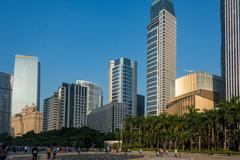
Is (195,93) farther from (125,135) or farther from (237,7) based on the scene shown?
(125,135)

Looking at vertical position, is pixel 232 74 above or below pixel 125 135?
above

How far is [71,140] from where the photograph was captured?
151 meters

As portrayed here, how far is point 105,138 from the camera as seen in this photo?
548 ft

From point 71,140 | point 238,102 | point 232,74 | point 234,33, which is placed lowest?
point 71,140

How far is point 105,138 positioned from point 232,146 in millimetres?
80554

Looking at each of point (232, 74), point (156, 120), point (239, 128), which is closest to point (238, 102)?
point (239, 128)

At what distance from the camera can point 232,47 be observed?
189750 mm

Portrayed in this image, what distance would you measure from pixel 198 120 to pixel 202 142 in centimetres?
881

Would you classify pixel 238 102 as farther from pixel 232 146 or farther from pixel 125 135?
pixel 125 135

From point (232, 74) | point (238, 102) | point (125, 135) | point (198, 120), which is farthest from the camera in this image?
point (232, 74)

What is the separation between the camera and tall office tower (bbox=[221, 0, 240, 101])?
7333 inches

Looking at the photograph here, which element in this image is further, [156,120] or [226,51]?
[226,51]

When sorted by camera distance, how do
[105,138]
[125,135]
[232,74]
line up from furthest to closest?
[232,74] → [105,138] → [125,135]

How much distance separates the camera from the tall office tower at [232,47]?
7333 inches
